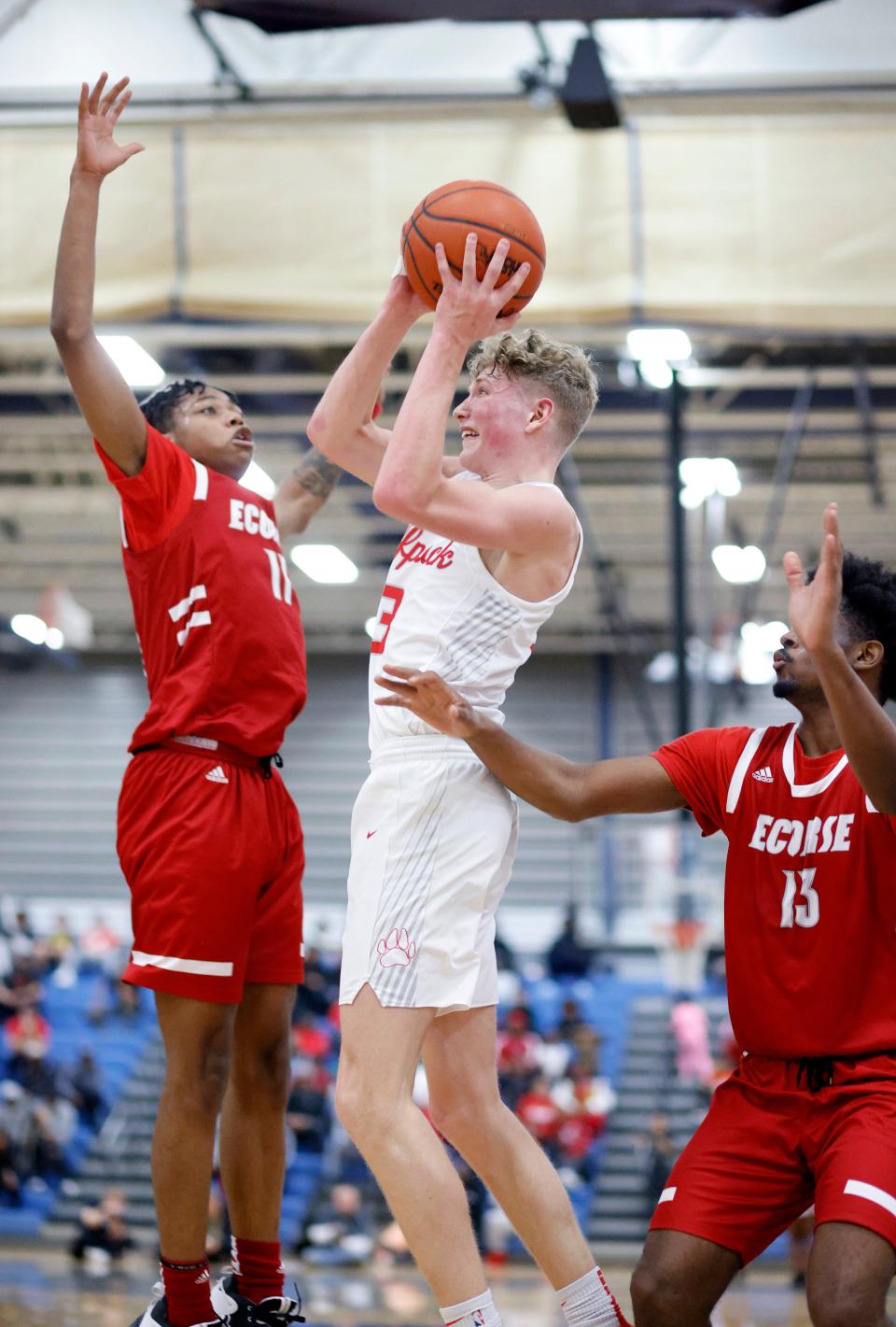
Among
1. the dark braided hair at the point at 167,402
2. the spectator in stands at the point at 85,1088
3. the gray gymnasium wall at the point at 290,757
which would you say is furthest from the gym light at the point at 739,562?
the dark braided hair at the point at 167,402

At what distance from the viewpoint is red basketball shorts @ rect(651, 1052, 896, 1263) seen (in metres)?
3.43

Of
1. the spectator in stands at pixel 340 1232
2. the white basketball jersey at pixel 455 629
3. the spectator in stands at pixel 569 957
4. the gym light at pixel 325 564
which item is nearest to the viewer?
the white basketball jersey at pixel 455 629

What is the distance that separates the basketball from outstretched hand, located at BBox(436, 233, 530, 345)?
0.25 ft

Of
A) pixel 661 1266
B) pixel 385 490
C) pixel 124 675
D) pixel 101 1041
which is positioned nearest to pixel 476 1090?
pixel 661 1266

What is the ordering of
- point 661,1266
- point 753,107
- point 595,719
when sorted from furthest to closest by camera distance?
1. point 595,719
2. point 753,107
3. point 661,1266

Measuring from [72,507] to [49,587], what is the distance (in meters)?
3.95

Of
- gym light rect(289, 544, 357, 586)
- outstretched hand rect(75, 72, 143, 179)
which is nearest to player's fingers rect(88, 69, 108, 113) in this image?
outstretched hand rect(75, 72, 143, 179)

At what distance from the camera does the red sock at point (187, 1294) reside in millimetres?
3877

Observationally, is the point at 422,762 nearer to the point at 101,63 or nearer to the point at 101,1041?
the point at 101,63

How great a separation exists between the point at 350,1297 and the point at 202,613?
6494 mm

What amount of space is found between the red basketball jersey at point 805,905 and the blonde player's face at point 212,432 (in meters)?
1.72

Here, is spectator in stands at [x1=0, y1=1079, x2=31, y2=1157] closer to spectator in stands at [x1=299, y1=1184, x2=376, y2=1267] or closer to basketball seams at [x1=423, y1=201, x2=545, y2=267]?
spectator in stands at [x1=299, y1=1184, x2=376, y2=1267]

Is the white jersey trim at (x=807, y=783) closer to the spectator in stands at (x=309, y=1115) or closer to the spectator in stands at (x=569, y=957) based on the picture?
the spectator in stands at (x=309, y=1115)

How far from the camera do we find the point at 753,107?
8688mm
